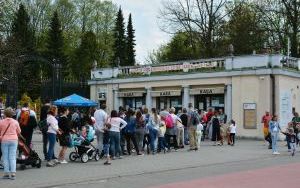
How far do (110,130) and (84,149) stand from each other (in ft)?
3.59

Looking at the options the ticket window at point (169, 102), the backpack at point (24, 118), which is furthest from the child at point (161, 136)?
the ticket window at point (169, 102)

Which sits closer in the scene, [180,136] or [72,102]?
[180,136]

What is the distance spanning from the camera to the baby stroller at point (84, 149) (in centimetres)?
1768

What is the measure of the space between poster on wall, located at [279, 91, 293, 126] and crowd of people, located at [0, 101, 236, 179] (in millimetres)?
4317

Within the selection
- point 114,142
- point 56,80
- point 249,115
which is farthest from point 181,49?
point 114,142

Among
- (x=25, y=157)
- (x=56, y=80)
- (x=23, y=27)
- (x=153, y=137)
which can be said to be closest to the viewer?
(x=25, y=157)

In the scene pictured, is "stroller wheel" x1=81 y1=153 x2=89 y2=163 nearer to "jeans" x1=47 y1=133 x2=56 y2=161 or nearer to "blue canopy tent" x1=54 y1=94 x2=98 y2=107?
Result: "jeans" x1=47 y1=133 x2=56 y2=161

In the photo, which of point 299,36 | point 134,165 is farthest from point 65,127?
point 299,36

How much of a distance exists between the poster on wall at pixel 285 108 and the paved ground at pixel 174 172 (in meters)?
9.61

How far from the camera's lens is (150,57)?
8075cm

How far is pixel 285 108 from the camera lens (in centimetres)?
3116

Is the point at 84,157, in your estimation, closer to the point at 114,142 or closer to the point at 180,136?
the point at 114,142

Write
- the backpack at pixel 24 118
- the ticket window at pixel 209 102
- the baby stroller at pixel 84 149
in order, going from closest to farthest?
1. the backpack at pixel 24 118
2. the baby stroller at pixel 84 149
3. the ticket window at pixel 209 102

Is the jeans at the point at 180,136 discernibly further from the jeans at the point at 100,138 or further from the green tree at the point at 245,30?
the green tree at the point at 245,30
